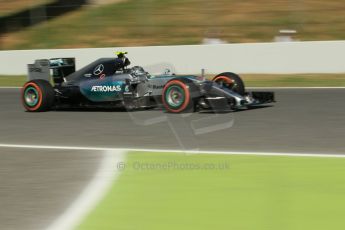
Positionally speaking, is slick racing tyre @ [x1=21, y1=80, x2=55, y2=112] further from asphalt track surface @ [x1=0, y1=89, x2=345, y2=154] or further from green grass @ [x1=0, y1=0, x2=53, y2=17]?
green grass @ [x1=0, y1=0, x2=53, y2=17]

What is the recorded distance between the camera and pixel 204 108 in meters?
10.2

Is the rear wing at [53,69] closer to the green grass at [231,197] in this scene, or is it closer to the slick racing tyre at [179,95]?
the slick racing tyre at [179,95]

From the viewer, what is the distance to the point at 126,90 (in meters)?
10.5

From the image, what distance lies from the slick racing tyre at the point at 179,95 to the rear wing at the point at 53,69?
7.80ft

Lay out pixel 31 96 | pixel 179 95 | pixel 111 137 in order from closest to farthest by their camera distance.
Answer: pixel 111 137 → pixel 179 95 → pixel 31 96

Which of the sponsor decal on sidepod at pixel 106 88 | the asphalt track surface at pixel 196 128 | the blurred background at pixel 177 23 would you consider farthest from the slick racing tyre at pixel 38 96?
the blurred background at pixel 177 23

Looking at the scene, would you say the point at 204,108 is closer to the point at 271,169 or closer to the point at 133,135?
the point at 133,135

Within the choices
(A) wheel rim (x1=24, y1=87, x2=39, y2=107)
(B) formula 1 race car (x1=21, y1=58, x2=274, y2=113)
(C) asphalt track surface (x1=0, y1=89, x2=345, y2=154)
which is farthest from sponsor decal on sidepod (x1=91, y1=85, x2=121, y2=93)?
(A) wheel rim (x1=24, y1=87, x2=39, y2=107)

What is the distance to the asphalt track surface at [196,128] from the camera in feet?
24.3

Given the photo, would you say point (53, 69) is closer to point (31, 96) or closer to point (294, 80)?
point (31, 96)

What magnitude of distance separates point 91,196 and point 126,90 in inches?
219

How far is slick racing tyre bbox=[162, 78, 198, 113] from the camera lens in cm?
988

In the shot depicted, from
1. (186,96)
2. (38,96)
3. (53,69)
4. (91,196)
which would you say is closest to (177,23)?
(53,69)

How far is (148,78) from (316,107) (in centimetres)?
291
